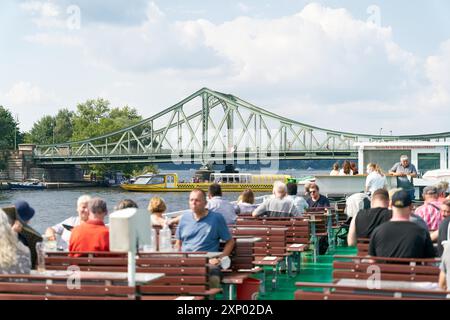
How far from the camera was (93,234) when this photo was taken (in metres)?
6.87

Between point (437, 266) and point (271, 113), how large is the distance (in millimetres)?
98928

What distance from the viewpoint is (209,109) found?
10875 cm

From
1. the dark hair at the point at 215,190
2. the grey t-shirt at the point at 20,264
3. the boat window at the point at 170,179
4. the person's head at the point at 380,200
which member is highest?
the boat window at the point at 170,179

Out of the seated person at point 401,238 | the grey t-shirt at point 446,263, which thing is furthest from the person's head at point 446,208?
the grey t-shirt at point 446,263

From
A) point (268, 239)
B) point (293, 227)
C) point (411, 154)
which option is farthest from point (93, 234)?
point (411, 154)

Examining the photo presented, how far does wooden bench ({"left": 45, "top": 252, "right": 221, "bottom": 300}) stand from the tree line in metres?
94.8

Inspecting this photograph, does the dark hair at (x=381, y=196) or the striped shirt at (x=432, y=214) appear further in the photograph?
the striped shirt at (x=432, y=214)

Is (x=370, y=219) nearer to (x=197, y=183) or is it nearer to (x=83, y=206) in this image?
(x=83, y=206)

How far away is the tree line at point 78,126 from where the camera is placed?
3984 inches

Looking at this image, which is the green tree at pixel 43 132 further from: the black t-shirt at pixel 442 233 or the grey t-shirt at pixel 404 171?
the black t-shirt at pixel 442 233

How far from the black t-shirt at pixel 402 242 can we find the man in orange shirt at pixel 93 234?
6.74ft

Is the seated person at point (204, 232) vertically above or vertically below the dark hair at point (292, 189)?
below

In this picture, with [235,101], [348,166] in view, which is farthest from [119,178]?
[348,166]
